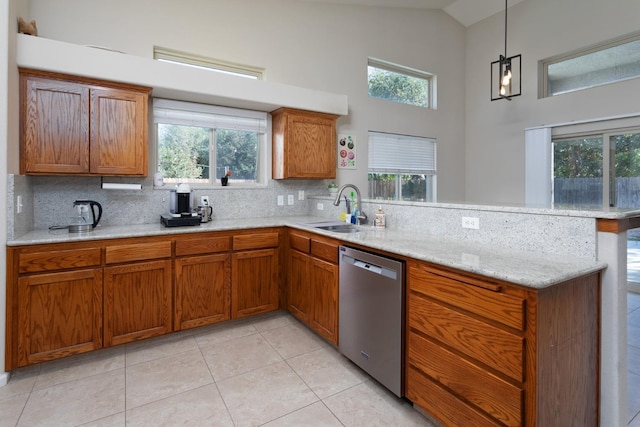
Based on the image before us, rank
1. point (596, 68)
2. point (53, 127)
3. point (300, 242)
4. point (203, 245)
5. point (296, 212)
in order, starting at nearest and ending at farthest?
1. point (53, 127)
2. point (203, 245)
3. point (300, 242)
4. point (296, 212)
5. point (596, 68)

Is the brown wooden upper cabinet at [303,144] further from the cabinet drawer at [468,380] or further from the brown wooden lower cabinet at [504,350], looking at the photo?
the cabinet drawer at [468,380]

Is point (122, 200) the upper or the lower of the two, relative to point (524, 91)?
lower

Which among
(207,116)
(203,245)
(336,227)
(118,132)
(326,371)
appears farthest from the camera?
(207,116)

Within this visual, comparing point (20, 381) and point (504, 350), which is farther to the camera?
point (20, 381)

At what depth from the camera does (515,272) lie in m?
1.35

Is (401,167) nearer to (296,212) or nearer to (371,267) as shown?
(296,212)

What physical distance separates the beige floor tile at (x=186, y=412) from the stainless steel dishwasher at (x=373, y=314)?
2.89ft

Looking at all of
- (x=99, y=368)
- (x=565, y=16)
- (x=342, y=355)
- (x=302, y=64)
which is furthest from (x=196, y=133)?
(x=565, y=16)

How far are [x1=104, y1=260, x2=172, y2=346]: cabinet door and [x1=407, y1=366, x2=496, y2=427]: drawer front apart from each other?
6.24 ft

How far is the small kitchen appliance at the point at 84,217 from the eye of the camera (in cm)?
248

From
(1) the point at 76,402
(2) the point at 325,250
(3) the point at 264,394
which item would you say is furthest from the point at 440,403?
(1) the point at 76,402

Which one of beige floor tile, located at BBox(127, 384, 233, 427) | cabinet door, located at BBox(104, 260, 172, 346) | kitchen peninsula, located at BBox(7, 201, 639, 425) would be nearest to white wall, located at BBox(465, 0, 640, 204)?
kitchen peninsula, located at BBox(7, 201, 639, 425)

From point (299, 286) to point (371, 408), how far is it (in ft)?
4.06

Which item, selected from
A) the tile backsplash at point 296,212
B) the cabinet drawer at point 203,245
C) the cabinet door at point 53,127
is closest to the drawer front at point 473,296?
the tile backsplash at point 296,212
